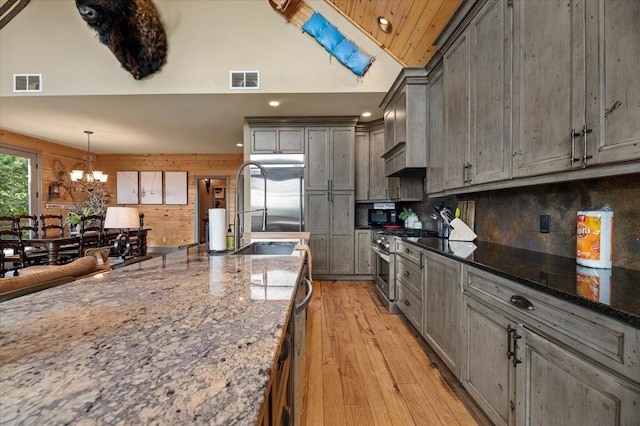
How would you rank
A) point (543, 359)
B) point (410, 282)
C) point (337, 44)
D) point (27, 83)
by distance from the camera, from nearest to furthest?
point (543, 359) → point (410, 282) → point (337, 44) → point (27, 83)

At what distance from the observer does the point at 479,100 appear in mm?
2078

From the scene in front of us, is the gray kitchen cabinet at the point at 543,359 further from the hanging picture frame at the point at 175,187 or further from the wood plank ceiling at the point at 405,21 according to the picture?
the hanging picture frame at the point at 175,187

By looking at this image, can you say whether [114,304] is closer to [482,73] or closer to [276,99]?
[482,73]

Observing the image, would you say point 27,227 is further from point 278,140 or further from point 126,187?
point 126,187

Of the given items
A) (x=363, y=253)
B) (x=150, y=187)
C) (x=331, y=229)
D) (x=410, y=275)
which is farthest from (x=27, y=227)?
(x=410, y=275)

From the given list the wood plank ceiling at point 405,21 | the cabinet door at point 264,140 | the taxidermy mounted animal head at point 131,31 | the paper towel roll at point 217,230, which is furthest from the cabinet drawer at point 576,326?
the taxidermy mounted animal head at point 131,31

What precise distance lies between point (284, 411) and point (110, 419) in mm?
702

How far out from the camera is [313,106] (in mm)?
4230

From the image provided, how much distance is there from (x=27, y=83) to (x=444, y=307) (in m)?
5.43

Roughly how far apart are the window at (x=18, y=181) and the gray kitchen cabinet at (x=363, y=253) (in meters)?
6.28

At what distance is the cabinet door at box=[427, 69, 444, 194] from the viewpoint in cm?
285

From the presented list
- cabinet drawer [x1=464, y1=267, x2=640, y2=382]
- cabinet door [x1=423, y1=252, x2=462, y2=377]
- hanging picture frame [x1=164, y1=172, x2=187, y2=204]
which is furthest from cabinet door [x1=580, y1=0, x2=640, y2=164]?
hanging picture frame [x1=164, y1=172, x2=187, y2=204]

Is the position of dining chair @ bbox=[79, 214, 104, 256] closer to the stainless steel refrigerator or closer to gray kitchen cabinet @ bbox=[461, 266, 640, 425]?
the stainless steel refrigerator

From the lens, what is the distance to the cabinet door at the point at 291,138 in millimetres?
4648
